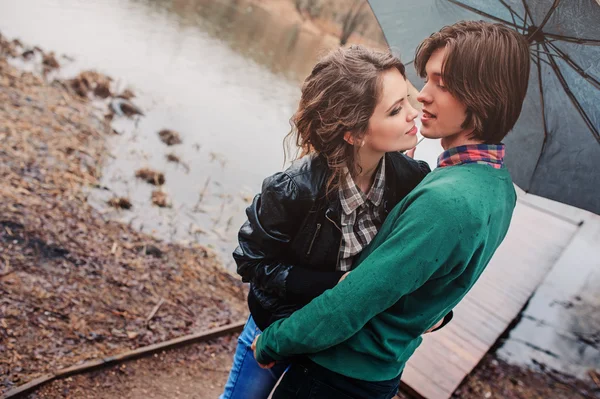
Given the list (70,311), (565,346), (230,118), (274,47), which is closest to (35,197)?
(70,311)

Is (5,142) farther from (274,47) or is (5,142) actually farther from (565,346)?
(274,47)

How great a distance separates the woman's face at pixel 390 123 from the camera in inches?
69.2

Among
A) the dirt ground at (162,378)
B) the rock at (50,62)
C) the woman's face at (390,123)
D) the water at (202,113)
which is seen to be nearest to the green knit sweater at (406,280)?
the woman's face at (390,123)

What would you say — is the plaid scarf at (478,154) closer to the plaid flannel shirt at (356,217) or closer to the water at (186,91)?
the plaid flannel shirt at (356,217)

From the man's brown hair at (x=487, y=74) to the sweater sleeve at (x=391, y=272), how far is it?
369 millimetres

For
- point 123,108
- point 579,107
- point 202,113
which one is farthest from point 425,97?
point 202,113

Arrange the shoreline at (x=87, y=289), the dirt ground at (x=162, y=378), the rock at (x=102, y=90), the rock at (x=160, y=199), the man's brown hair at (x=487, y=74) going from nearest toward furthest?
the man's brown hair at (x=487, y=74)
the dirt ground at (x=162, y=378)
the shoreline at (x=87, y=289)
the rock at (x=160, y=199)
the rock at (x=102, y=90)

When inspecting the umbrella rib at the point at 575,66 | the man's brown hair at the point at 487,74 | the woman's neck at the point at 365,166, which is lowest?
the woman's neck at the point at 365,166

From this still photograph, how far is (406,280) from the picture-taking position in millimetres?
1286

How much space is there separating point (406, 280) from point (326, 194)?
49 cm

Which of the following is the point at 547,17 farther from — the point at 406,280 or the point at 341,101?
the point at 406,280

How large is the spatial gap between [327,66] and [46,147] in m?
5.46

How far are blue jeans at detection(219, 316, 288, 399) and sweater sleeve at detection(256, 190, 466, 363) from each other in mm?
442

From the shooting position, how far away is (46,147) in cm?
622
